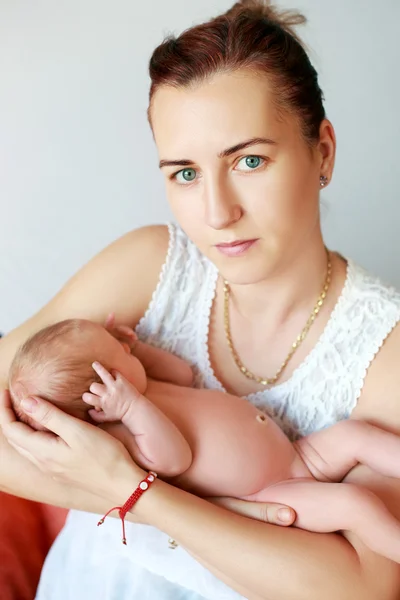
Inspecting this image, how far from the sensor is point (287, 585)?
1.13 metres

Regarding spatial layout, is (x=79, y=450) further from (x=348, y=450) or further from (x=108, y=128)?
(x=108, y=128)

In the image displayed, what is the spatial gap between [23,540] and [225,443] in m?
0.62

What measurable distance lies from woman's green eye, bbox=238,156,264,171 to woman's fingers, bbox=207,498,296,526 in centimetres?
66

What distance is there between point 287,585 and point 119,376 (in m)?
0.49

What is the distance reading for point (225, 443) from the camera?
51.0 inches

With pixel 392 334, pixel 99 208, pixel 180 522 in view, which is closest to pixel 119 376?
pixel 180 522

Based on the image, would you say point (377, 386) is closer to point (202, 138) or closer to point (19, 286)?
point (202, 138)

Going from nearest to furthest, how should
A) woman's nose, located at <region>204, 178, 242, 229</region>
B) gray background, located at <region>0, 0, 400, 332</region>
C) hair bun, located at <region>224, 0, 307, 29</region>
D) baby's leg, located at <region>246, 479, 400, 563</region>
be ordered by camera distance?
baby's leg, located at <region>246, 479, 400, 563</region> < woman's nose, located at <region>204, 178, 242, 229</region> < hair bun, located at <region>224, 0, 307, 29</region> < gray background, located at <region>0, 0, 400, 332</region>

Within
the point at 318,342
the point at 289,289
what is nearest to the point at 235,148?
the point at 289,289

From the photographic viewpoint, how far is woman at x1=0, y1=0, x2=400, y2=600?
1.19m

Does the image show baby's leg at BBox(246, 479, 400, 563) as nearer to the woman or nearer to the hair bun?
the woman

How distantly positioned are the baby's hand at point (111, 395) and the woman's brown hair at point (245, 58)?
59cm

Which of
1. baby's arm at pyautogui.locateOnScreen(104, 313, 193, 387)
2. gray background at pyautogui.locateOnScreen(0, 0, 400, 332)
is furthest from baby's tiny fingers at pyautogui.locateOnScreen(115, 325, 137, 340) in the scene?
gray background at pyautogui.locateOnScreen(0, 0, 400, 332)

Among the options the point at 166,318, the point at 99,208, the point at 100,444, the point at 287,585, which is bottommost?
the point at 287,585
